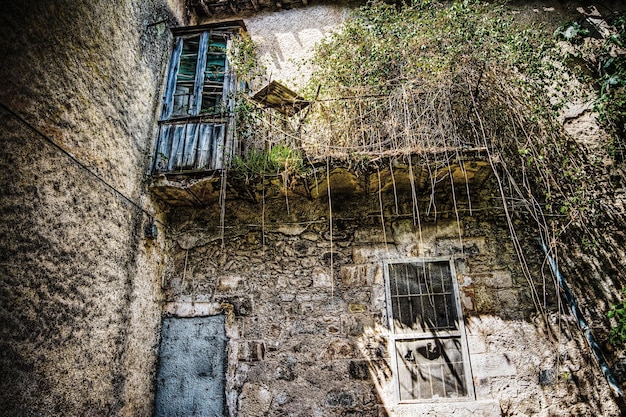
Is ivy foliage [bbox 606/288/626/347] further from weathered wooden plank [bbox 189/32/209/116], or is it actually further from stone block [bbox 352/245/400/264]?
weathered wooden plank [bbox 189/32/209/116]

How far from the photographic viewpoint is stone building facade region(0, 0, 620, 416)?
3.10m

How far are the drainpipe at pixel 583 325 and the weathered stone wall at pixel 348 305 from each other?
10 centimetres

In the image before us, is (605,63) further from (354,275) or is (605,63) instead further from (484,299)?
(354,275)

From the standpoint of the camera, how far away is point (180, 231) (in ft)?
16.7

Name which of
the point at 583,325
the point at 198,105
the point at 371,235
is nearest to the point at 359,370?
the point at 371,235

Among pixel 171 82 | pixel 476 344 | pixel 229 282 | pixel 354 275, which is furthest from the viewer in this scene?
pixel 171 82

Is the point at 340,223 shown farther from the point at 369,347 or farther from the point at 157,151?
the point at 157,151

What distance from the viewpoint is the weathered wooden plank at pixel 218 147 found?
15.6ft

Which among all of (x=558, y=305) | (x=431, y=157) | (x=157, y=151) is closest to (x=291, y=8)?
(x=157, y=151)

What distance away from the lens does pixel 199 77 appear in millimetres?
5477

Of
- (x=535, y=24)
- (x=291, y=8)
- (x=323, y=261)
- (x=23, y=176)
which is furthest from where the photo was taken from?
(x=291, y=8)

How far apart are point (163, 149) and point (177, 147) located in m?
0.18

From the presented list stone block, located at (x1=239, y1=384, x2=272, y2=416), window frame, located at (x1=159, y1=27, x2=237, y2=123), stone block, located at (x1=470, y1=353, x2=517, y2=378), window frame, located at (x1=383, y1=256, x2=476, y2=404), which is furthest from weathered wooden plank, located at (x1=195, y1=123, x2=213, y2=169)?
stone block, located at (x1=470, y1=353, x2=517, y2=378)

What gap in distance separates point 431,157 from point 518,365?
2427 millimetres
